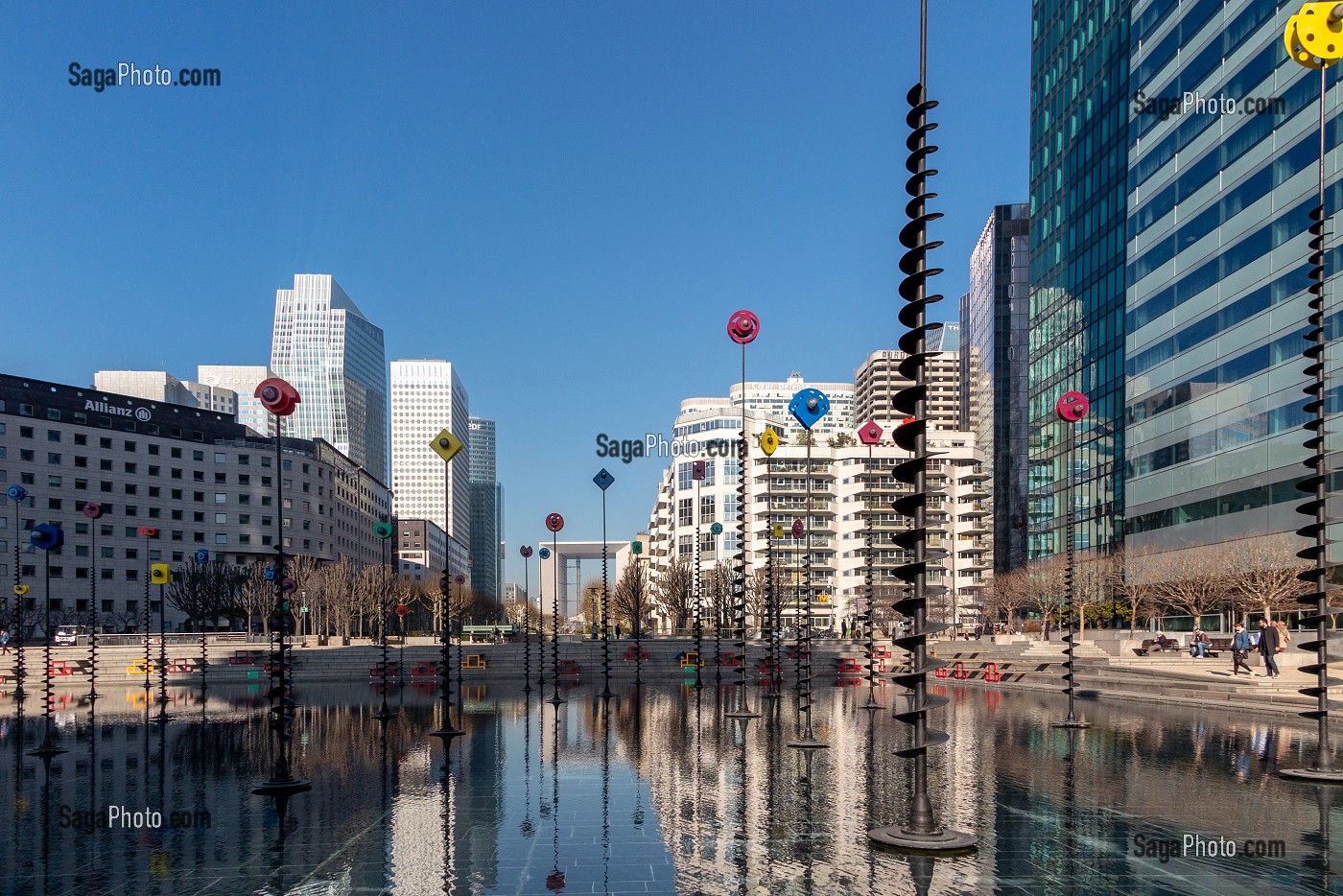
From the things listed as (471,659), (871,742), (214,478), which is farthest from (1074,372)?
(214,478)

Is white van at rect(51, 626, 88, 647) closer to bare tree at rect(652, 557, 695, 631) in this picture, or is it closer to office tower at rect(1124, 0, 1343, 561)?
bare tree at rect(652, 557, 695, 631)

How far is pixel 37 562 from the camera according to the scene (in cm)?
10850

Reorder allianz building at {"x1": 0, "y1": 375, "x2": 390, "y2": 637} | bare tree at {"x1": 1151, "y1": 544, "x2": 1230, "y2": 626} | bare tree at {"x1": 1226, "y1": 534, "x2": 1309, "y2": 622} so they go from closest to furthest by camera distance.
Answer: bare tree at {"x1": 1226, "y1": 534, "x2": 1309, "y2": 622}, bare tree at {"x1": 1151, "y1": 544, "x2": 1230, "y2": 626}, allianz building at {"x1": 0, "y1": 375, "x2": 390, "y2": 637}

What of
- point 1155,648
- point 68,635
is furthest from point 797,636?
point 68,635

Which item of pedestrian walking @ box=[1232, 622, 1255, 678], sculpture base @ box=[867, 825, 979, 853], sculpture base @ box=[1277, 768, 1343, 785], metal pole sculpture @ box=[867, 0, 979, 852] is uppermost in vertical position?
metal pole sculpture @ box=[867, 0, 979, 852]

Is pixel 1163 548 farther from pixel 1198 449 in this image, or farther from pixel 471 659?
pixel 471 659

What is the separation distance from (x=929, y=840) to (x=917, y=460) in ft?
15.2

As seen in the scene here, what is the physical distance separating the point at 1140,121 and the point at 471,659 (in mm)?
58458

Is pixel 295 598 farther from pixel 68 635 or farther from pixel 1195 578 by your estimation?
pixel 1195 578

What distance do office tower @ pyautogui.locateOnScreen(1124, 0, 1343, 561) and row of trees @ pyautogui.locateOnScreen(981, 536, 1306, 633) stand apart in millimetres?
2194

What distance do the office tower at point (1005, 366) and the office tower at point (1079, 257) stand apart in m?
49.1

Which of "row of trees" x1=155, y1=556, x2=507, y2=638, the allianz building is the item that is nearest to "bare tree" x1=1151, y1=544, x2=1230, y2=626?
"row of trees" x1=155, y1=556, x2=507, y2=638

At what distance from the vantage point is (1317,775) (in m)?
16.9

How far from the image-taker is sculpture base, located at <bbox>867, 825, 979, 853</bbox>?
38.2 feet
